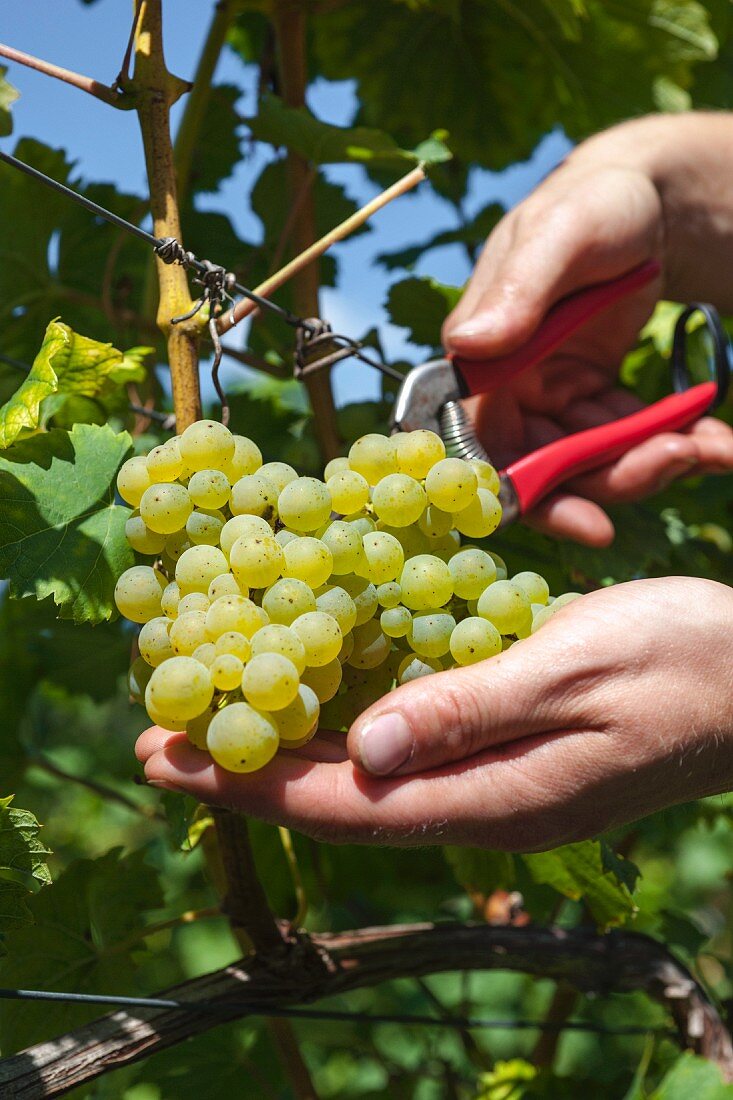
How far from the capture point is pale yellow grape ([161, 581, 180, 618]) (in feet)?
2.64

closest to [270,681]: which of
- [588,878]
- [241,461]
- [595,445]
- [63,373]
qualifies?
[241,461]

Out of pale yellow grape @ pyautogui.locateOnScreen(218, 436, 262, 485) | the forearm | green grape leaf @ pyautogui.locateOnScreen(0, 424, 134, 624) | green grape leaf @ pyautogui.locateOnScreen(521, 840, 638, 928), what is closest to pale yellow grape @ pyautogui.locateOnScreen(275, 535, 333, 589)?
pale yellow grape @ pyautogui.locateOnScreen(218, 436, 262, 485)

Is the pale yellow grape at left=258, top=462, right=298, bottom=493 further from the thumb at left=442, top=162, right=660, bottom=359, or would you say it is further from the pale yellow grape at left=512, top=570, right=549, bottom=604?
the thumb at left=442, top=162, right=660, bottom=359

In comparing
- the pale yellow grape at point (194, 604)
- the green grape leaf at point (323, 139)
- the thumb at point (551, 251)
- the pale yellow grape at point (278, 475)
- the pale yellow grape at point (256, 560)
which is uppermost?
the green grape leaf at point (323, 139)

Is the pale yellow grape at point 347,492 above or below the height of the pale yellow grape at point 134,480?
below

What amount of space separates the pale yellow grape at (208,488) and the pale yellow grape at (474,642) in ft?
0.76

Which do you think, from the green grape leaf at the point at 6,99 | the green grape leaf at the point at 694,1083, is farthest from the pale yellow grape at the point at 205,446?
the green grape leaf at the point at 694,1083

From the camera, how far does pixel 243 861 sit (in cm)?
99

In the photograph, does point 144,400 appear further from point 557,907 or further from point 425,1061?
point 425,1061

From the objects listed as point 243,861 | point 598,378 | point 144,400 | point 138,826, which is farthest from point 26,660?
point 138,826

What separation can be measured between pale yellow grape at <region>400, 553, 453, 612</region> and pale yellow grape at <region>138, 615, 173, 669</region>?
0.69 ft

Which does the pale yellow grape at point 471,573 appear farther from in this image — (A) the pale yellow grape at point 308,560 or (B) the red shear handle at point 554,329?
(B) the red shear handle at point 554,329

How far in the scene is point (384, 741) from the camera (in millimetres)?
710

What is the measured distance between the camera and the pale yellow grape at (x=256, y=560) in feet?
2.48
